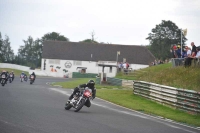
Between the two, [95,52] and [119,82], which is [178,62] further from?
[95,52]

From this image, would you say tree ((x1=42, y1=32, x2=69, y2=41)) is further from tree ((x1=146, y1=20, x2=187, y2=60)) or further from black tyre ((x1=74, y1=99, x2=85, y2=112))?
black tyre ((x1=74, y1=99, x2=85, y2=112))

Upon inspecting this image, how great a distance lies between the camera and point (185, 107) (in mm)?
20953

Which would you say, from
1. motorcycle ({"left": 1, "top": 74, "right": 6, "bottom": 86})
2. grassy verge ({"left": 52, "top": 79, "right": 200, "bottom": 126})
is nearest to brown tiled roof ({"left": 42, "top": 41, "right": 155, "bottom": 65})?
motorcycle ({"left": 1, "top": 74, "right": 6, "bottom": 86})

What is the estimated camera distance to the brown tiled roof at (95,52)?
103 meters

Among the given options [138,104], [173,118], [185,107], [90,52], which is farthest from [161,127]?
[90,52]

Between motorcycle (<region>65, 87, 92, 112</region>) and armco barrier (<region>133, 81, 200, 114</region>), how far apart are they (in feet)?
16.4

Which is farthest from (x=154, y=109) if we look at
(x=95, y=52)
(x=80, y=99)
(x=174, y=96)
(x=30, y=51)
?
(x=30, y=51)

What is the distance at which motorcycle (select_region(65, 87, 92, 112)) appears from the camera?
17.8m

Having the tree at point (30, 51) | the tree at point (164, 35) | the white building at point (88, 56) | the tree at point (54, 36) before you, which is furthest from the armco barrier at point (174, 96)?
the tree at point (30, 51)

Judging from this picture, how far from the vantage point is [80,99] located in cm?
1800

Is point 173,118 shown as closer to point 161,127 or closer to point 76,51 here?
point 161,127

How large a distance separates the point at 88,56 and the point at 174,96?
3262 inches

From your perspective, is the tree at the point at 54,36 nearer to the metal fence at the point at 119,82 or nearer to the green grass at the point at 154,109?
the metal fence at the point at 119,82

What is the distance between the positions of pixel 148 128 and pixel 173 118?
188 inches
